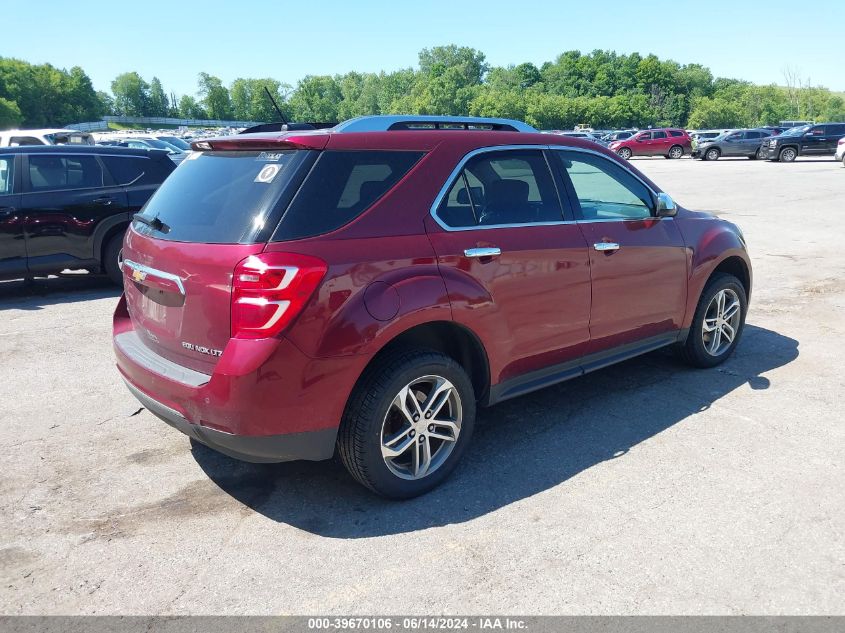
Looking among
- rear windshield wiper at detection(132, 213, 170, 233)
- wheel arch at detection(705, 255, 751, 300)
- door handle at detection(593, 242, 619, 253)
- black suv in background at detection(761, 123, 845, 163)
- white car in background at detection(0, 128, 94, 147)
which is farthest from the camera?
black suv in background at detection(761, 123, 845, 163)

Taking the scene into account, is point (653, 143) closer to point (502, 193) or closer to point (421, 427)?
point (502, 193)

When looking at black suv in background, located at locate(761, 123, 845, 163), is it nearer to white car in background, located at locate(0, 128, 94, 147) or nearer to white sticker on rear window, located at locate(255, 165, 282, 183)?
white car in background, located at locate(0, 128, 94, 147)

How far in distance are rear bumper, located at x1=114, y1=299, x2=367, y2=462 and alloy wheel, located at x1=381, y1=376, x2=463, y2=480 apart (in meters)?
0.32

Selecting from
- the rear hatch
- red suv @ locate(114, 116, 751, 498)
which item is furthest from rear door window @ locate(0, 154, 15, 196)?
the rear hatch

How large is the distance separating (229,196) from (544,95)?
13479 cm

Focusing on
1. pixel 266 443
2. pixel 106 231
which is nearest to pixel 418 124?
pixel 266 443

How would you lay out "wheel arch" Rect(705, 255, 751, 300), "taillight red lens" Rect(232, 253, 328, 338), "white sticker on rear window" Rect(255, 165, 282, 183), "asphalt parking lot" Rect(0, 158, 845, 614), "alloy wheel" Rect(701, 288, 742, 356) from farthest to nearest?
"wheel arch" Rect(705, 255, 751, 300)
"alloy wheel" Rect(701, 288, 742, 356)
"white sticker on rear window" Rect(255, 165, 282, 183)
"taillight red lens" Rect(232, 253, 328, 338)
"asphalt parking lot" Rect(0, 158, 845, 614)

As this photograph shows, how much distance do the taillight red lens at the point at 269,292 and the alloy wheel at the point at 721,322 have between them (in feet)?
11.3

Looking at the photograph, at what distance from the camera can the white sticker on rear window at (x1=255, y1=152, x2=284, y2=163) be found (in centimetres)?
327

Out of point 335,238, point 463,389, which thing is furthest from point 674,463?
point 335,238

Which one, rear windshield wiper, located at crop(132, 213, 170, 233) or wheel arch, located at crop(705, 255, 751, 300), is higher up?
rear windshield wiper, located at crop(132, 213, 170, 233)

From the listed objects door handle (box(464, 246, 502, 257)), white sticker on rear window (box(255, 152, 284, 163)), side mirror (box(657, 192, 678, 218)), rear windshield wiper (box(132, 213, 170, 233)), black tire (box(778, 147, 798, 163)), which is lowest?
black tire (box(778, 147, 798, 163))

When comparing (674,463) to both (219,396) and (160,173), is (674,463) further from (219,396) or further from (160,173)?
(160,173)

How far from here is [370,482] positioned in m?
3.36
